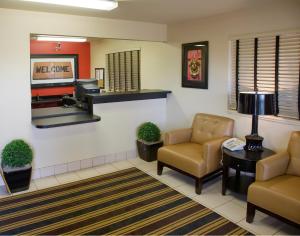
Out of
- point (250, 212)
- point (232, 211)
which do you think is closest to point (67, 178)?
point (232, 211)

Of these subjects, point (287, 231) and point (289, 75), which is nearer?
point (287, 231)

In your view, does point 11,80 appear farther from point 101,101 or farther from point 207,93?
point 207,93

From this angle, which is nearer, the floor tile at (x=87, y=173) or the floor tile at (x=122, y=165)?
the floor tile at (x=87, y=173)

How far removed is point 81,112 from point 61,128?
402 mm

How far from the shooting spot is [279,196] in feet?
8.28

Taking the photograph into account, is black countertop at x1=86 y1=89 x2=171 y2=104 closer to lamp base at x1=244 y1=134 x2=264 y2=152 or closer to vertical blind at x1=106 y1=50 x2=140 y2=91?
vertical blind at x1=106 y1=50 x2=140 y2=91

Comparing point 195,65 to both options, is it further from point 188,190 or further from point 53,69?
point 53,69

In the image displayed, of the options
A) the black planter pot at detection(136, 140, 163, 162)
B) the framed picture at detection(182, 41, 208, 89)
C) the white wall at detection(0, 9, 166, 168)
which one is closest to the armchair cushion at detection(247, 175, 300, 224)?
the framed picture at detection(182, 41, 208, 89)

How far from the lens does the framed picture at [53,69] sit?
6.98 m

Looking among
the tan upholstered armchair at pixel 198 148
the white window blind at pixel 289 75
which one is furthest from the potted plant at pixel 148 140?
the white window blind at pixel 289 75

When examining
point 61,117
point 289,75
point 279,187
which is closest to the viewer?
point 279,187

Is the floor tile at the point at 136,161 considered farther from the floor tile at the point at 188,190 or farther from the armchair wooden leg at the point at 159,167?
the floor tile at the point at 188,190

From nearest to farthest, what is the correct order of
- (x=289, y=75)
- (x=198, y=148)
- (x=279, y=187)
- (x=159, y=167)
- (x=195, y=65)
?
(x=279, y=187) → (x=289, y=75) → (x=198, y=148) → (x=159, y=167) → (x=195, y=65)

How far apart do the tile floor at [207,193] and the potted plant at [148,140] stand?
Answer: 0.13m
